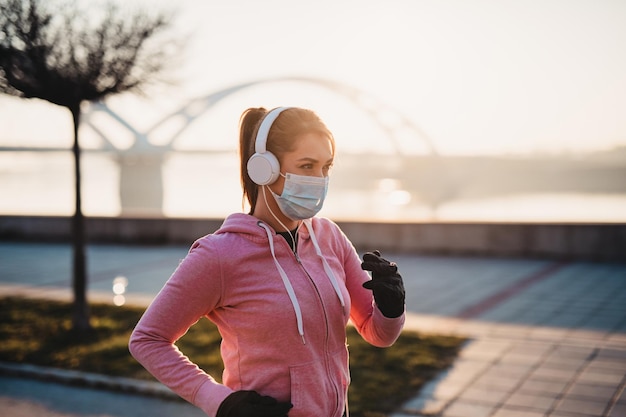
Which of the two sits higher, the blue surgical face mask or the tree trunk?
the blue surgical face mask

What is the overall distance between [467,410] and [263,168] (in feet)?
11.3

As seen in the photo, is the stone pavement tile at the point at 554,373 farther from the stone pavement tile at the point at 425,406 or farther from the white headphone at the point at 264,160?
the white headphone at the point at 264,160

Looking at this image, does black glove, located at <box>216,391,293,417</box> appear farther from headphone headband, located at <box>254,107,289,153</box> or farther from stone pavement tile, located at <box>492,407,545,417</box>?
stone pavement tile, located at <box>492,407,545,417</box>

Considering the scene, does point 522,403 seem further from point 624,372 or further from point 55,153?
point 55,153

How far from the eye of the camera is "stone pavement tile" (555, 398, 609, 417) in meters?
4.58

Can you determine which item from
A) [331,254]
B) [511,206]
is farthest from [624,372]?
[511,206]

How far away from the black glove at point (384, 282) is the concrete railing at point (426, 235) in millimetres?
10792

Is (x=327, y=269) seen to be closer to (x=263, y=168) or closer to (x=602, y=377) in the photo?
(x=263, y=168)

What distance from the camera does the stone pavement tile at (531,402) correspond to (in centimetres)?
473

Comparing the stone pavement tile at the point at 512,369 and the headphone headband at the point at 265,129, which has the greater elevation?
the headphone headband at the point at 265,129

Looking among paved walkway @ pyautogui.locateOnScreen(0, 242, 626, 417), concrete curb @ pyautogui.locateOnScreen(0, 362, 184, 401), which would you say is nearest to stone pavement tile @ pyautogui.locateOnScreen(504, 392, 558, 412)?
paved walkway @ pyautogui.locateOnScreen(0, 242, 626, 417)

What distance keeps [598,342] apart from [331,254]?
5101mm

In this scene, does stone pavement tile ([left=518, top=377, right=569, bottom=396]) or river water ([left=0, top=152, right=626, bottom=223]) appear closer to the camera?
stone pavement tile ([left=518, top=377, right=569, bottom=396])

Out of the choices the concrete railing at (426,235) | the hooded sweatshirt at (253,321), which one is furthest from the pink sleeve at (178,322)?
the concrete railing at (426,235)
